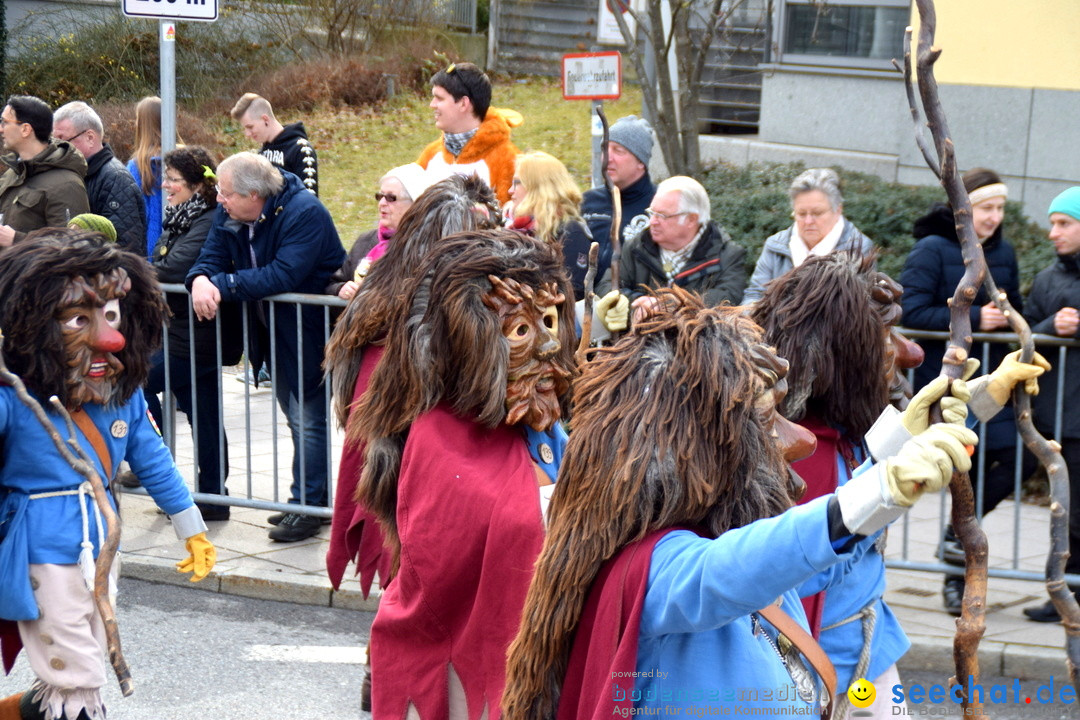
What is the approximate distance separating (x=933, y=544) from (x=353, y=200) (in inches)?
463

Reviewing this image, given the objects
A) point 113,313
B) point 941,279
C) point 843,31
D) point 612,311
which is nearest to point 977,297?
point 941,279

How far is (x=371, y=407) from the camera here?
132 inches

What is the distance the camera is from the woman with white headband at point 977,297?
5668mm

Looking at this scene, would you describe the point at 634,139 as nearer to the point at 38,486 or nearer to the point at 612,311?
the point at 612,311

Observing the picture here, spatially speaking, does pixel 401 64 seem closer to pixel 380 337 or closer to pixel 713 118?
pixel 713 118

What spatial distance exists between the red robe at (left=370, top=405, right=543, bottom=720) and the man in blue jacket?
3342 mm

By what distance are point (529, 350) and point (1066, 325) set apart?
10.4 ft

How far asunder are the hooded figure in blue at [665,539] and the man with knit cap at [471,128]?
15.1 feet

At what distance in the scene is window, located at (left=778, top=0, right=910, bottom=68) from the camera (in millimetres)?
12414

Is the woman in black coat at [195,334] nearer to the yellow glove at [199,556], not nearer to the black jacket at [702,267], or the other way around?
the black jacket at [702,267]

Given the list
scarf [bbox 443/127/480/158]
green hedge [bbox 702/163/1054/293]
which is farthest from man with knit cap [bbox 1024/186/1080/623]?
scarf [bbox 443/127/480/158]

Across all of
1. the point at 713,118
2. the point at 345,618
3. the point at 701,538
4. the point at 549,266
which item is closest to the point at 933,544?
the point at 345,618

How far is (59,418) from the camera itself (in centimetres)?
379

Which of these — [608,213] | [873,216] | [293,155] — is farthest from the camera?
[873,216]
